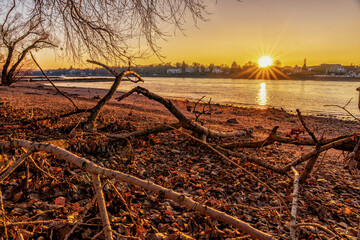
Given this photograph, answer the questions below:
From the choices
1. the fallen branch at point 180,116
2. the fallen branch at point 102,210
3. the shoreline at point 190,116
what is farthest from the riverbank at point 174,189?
the shoreline at point 190,116

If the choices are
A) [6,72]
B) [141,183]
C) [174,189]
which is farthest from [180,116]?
[6,72]

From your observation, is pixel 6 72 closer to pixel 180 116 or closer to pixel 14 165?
pixel 180 116

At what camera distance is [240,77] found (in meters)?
133

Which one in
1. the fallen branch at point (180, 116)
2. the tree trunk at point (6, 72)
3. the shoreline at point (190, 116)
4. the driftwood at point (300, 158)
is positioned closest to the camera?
the driftwood at point (300, 158)

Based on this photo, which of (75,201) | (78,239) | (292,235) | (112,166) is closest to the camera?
(292,235)

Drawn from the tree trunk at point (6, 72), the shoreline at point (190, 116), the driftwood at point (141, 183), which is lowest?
the shoreline at point (190, 116)

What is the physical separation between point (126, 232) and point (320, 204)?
10.4ft

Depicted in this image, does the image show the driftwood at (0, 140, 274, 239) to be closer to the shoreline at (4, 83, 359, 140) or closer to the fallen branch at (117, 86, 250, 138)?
the fallen branch at (117, 86, 250, 138)

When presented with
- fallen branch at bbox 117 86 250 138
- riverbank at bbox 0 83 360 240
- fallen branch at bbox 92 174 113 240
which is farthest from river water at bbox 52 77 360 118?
fallen branch at bbox 92 174 113 240

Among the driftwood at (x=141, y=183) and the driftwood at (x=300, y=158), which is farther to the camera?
the driftwood at (x=300, y=158)

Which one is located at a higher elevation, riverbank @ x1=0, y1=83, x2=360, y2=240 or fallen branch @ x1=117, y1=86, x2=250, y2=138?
fallen branch @ x1=117, y1=86, x2=250, y2=138

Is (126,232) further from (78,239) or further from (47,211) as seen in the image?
(47,211)

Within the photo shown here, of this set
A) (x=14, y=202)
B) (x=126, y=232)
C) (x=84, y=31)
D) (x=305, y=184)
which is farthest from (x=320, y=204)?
(x=84, y=31)

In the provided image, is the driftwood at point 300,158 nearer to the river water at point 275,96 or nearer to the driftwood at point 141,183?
the driftwood at point 141,183
